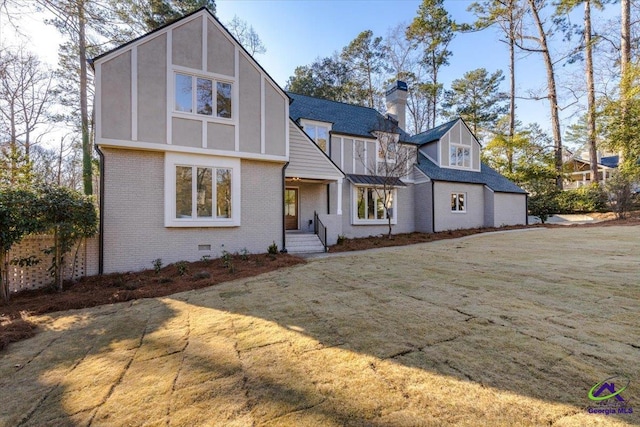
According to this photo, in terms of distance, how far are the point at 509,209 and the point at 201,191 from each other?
61.3 ft

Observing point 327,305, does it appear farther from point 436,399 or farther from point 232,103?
point 232,103

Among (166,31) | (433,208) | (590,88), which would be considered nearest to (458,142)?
(433,208)

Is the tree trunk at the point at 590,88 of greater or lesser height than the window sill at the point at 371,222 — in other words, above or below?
above

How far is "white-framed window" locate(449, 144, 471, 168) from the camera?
17.7m

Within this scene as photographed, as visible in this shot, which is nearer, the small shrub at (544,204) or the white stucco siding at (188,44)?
the white stucco siding at (188,44)

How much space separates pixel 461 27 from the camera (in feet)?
76.4

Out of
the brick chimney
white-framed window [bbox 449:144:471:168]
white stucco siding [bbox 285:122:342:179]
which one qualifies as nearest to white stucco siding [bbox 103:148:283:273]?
white stucco siding [bbox 285:122:342:179]

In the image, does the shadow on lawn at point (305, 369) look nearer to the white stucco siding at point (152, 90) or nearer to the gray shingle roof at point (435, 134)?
the white stucco siding at point (152, 90)

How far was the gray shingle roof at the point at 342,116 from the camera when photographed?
47.9 ft

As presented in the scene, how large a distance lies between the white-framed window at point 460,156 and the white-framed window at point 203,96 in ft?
46.9

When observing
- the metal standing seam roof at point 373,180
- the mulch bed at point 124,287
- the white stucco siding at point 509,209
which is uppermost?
the metal standing seam roof at point 373,180

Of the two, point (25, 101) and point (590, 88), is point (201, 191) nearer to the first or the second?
point (25, 101)

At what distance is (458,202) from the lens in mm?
16688

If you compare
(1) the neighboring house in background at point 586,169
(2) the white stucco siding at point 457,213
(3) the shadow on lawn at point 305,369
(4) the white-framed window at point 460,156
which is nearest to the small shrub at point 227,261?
(3) the shadow on lawn at point 305,369
